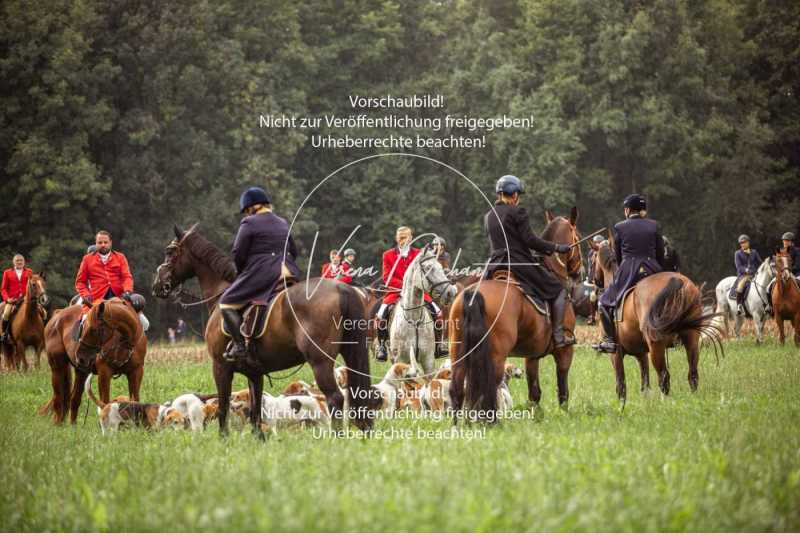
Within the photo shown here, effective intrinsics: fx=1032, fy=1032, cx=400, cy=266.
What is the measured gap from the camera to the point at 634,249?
1270 centimetres

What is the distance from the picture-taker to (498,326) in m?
9.80

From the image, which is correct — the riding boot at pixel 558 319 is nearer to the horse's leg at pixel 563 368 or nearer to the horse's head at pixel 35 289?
the horse's leg at pixel 563 368

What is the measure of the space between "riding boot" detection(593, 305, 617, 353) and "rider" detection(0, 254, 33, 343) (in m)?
12.6

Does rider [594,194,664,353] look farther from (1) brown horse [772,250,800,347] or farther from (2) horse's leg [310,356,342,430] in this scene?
(1) brown horse [772,250,800,347]

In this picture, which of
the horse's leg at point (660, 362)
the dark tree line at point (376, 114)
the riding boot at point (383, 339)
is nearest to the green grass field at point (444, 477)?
the horse's leg at point (660, 362)

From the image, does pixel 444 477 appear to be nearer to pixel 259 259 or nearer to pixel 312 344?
pixel 312 344

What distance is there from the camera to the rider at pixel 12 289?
2084 centimetres

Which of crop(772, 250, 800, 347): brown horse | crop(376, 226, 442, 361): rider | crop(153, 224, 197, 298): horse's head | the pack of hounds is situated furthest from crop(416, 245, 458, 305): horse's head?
crop(772, 250, 800, 347): brown horse

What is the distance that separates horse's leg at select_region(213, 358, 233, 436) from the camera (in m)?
10.3

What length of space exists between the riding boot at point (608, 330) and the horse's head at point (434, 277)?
6.64 ft

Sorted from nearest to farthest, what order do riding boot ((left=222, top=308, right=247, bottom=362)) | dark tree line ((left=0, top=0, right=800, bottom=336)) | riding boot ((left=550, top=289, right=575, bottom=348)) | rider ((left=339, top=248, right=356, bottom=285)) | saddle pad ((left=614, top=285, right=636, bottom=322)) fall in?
riding boot ((left=222, top=308, right=247, bottom=362)) < riding boot ((left=550, top=289, right=575, bottom=348)) < saddle pad ((left=614, top=285, right=636, bottom=322)) < rider ((left=339, top=248, right=356, bottom=285)) < dark tree line ((left=0, top=0, right=800, bottom=336))

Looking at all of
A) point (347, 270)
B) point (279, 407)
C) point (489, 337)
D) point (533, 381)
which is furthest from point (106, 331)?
point (489, 337)

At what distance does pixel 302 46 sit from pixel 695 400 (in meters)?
29.8

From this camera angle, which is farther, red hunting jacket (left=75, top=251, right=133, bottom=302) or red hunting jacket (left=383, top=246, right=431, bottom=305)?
red hunting jacket (left=383, top=246, right=431, bottom=305)
